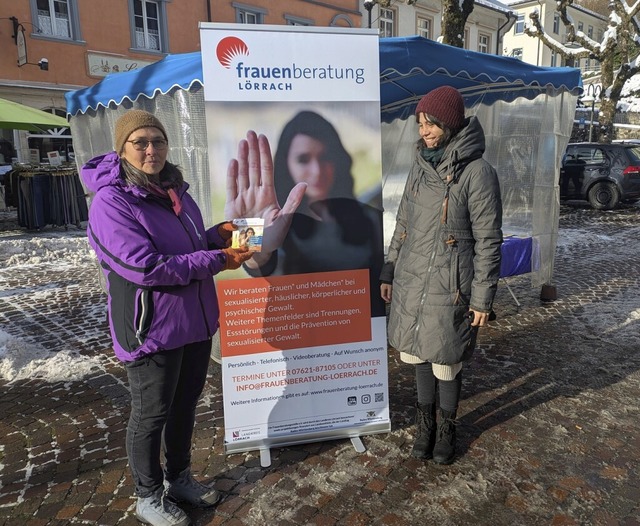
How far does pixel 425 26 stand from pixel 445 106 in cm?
2533

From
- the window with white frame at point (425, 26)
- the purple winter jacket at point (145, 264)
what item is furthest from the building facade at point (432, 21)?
the purple winter jacket at point (145, 264)

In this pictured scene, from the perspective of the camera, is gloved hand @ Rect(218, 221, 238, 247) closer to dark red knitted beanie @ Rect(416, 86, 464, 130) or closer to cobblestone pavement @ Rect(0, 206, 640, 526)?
dark red knitted beanie @ Rect(416, 86, 464, 130)

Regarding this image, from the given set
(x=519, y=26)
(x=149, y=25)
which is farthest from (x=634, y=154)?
(x=519, y=26)

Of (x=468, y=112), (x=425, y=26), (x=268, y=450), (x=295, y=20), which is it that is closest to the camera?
(x=268, y=450)

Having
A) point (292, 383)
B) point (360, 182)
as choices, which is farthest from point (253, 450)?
point (360, 182)

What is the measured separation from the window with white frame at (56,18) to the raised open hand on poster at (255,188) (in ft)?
50.0

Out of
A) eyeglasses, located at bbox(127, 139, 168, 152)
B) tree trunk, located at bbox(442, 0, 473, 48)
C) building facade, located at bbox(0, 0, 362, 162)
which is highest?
building facade, located at bbox(0, 0, 362, 162)

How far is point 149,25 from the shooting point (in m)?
17.1

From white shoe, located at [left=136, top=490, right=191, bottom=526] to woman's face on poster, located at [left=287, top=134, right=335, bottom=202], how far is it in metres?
1.72

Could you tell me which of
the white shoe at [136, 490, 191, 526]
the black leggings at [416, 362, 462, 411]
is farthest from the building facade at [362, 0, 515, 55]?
the white shoe at [136, 490, 191, 526]

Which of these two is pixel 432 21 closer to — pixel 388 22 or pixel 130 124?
pixel 388 22

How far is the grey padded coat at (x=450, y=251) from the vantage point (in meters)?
2.54

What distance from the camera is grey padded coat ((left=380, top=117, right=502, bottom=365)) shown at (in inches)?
100

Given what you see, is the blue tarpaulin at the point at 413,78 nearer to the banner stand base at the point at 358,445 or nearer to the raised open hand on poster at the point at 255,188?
the raised open hand on poster at the point at 255,188
